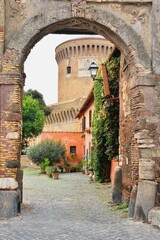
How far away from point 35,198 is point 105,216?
13.7 ft

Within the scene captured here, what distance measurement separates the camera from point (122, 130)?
470 inches

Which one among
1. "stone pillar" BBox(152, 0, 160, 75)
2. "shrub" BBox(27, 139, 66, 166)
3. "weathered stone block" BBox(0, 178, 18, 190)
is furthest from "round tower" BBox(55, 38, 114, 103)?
"weathered stone block" BBox(0, 178, 18, 190)

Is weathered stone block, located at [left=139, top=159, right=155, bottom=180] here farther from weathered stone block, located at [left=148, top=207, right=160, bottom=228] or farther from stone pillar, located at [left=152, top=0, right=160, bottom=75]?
stone pillar, located at [left=152, top=0, right=160, bottom=75]

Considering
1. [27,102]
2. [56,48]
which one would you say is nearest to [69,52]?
[56,48]

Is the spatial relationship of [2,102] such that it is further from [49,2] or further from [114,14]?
[114,14]

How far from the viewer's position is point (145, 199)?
8.68 meters

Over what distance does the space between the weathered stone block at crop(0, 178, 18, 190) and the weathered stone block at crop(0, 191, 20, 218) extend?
0.38 feet

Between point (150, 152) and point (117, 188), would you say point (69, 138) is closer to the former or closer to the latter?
point (117, 188)

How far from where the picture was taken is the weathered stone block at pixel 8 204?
867 centimetres

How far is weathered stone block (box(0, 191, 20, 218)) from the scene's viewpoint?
8.67 metres

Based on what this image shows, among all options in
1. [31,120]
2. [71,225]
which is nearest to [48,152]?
[31,120]

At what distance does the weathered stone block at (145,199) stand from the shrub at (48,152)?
1978cm

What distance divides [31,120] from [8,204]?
34.3 m

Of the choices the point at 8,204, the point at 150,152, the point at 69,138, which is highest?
the point at 69,138
